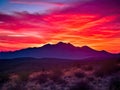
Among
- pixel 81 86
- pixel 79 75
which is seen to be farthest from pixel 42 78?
pixel 81 86

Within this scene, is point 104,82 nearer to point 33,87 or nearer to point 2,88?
point 33,87

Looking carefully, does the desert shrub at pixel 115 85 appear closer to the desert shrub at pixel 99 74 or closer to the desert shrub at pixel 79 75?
the desert shrub at pixel 99 74

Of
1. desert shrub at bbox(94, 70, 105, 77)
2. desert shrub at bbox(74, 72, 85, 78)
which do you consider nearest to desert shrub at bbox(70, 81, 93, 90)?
desert shrub at bbox(94, 70, 105, 77)

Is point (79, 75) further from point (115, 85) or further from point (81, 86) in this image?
point (115, 85)

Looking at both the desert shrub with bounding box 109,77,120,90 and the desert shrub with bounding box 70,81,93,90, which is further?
the desert shrub with bounding box 70,81,93,90

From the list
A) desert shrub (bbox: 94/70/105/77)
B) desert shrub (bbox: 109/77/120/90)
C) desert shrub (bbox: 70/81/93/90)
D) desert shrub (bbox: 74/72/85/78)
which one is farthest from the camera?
desert shrub (bbox: 74/72/85/78)

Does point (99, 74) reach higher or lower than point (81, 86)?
higher

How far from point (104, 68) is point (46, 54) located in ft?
447

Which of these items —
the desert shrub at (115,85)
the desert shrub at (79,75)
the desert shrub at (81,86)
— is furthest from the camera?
the desert shrub at (79,75)

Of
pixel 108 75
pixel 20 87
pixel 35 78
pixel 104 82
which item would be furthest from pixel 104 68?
pixel 20 87

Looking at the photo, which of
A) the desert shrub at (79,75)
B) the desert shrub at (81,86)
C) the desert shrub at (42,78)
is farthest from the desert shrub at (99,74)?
the desert shrub at (81,86)

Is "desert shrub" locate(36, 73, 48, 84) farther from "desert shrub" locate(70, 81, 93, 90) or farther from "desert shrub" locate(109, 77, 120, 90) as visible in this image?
"desert shrub" locate(109, 77, 120, 90)

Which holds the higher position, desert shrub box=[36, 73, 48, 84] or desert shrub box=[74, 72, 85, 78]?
desert shrub box=[74, 72, 85, 78]

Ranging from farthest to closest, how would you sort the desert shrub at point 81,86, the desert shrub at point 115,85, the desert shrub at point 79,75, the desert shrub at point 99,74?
the desert shrub at point 79,75 < the desert shrub at point 99,74 < the desert shrub at point 81,86 < the desert shrub at point 115,85
